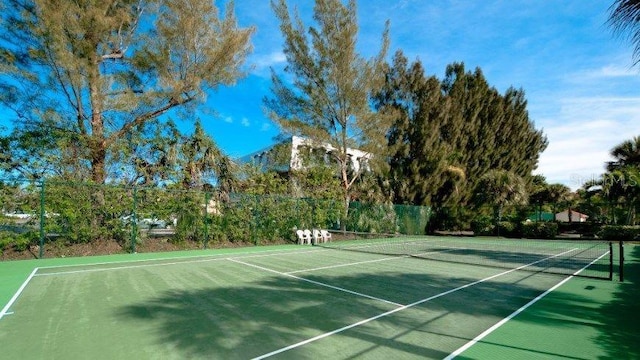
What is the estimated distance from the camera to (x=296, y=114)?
23.3 metres

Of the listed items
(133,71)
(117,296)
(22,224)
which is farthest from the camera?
(133,71)

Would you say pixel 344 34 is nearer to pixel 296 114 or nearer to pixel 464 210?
pixel 296 114

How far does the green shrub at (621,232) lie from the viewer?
2089 cm

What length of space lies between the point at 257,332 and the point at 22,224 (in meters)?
9.91

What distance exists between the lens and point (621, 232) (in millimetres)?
21281

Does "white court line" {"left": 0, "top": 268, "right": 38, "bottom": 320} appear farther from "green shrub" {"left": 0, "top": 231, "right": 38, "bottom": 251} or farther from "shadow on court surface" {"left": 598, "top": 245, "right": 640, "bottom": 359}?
"shadow on court surface" {"left": 598, "top": 245, "right": 640, "bottom": 359}

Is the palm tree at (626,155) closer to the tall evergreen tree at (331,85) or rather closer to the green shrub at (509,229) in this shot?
the green shrub at (509,229)

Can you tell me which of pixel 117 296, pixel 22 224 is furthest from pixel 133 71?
pixel 117 296

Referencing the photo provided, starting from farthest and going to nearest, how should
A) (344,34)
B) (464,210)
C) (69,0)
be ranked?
(464,210), (344,34), (69,0)

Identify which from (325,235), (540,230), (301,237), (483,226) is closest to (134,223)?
(301,237)

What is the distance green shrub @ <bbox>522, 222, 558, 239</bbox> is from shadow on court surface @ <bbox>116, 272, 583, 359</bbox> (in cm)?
1900

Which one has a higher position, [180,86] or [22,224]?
[180,86]

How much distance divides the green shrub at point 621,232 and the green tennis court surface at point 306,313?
Result: 14.0 m

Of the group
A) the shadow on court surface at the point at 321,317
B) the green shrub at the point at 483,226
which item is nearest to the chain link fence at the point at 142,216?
the shadow on court surface at the point at 321,317
